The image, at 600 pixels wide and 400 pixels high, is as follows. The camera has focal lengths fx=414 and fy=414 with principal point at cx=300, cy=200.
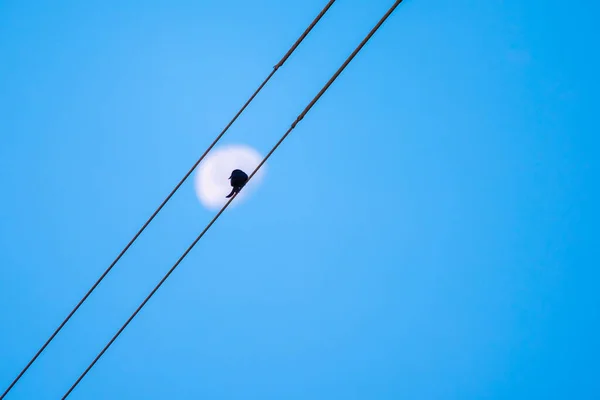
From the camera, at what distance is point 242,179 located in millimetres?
5957

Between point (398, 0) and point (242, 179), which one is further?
point (242, 179)

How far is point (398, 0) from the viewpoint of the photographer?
388 centimetres

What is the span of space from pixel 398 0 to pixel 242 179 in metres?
3.14

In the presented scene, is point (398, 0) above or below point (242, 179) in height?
above
